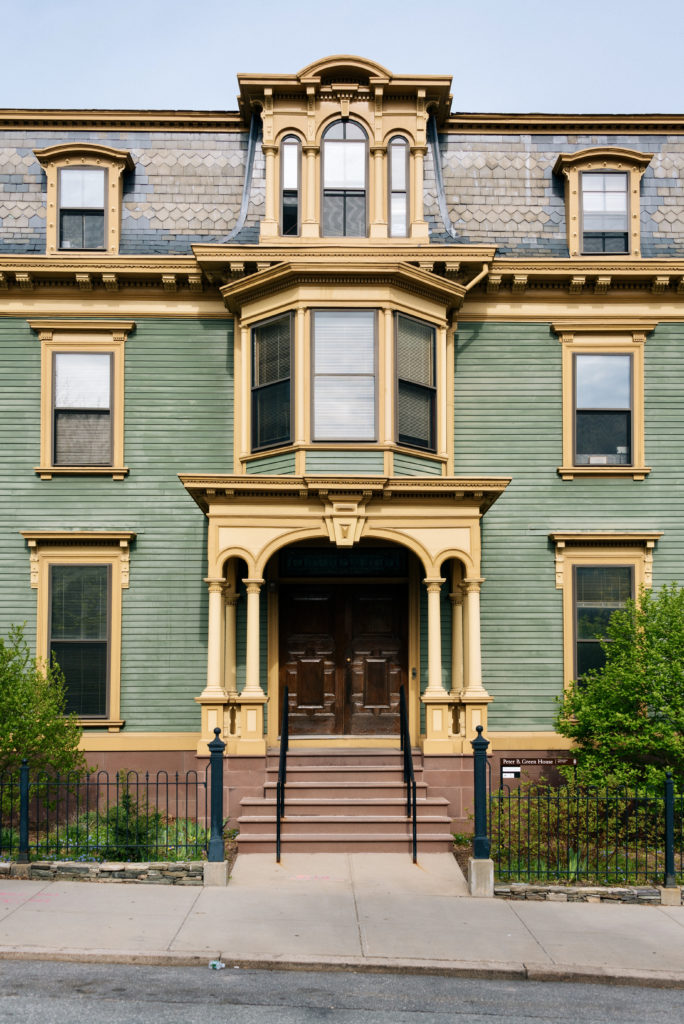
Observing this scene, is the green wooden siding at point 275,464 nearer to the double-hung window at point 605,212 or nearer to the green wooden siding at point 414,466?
the green wooden siding at point 414,466

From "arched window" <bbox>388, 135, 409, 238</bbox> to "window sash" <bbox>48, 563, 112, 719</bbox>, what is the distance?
22.2ft

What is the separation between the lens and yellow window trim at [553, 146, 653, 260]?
15430 mm

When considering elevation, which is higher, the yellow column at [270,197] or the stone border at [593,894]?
the yellow column at [270,197]

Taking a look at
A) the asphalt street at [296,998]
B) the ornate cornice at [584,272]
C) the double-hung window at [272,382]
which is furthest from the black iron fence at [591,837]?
the ornate cornice at [584,272]

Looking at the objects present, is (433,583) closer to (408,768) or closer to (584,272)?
(408,768)

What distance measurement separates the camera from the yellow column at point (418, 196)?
1478 centimetres

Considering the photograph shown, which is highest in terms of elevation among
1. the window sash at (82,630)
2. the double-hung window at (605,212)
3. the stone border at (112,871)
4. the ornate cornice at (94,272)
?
the double-hung window at (605,212)

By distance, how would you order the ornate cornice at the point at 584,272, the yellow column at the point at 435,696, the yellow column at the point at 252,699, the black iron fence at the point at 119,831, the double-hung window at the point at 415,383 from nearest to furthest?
the black iron fence at the point at 119,831 → the yellow column at the point at 252,699 → the yellow column at the point at 435,696 → the double-hung window at the point at 415,383 → the ornate cornice at the point at 584,272

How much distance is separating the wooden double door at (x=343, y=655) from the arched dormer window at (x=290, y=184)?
5573mm

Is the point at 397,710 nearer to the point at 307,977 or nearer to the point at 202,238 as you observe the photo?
the point at 307,977

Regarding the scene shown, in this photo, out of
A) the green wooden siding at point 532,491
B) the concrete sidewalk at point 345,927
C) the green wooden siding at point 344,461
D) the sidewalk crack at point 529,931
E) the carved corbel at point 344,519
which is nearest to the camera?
the concrete sidewalk at point 345,927

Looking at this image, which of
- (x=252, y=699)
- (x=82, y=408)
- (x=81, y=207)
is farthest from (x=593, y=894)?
(x=81, y=207)

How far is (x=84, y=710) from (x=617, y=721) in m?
7.60

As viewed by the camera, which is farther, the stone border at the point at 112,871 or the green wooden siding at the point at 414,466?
the green wooden siding at the point at 414,466
